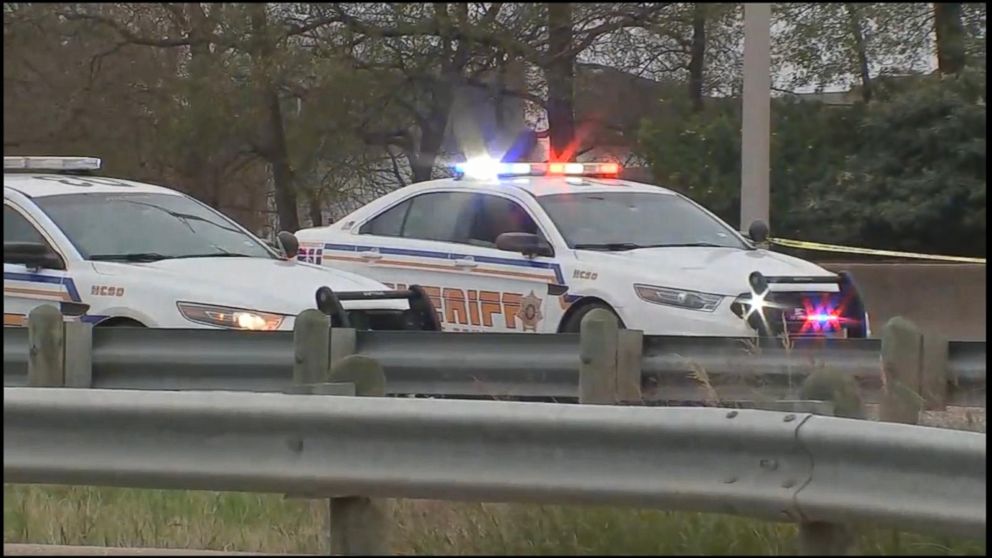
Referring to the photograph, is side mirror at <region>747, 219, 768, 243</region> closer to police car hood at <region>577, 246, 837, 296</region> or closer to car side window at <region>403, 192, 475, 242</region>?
police car hood at <region>577, 246, 837, 296</region>

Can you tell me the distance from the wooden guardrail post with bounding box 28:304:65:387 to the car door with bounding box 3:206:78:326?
888mm

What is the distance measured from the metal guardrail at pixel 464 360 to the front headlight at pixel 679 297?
1.20 metres

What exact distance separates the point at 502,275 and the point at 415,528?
20.0ft

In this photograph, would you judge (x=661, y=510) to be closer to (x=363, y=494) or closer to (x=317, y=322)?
(x=363, y=494)

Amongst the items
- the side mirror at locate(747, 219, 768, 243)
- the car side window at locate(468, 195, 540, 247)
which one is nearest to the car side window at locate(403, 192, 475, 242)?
the car side window at locate(468, 195, 540, 247)

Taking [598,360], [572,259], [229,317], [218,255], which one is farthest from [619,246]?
[229,317]

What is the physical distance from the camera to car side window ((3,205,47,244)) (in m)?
8.50

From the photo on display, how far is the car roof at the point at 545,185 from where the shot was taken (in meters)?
10.3

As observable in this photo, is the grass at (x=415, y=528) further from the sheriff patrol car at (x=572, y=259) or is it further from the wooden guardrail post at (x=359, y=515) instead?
the sheriff patrol car at (x=572, y=259)

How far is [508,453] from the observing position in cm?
379

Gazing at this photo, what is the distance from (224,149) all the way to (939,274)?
746 centimetres

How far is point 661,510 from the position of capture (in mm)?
3451

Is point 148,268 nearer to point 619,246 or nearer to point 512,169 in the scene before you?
point 619,246

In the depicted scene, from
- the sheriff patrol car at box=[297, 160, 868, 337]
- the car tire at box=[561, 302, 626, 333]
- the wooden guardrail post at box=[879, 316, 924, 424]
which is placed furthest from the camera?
the car tire at box=[561, 302, 626, 333]
